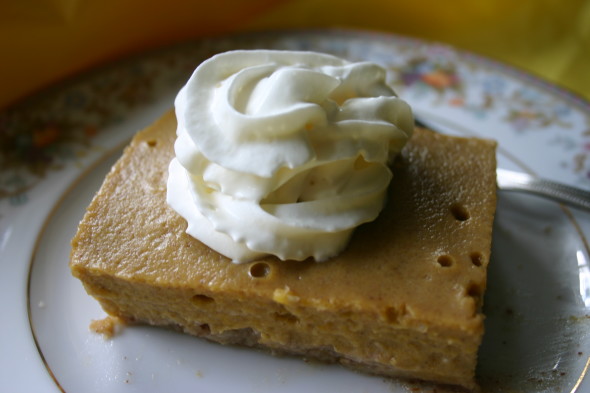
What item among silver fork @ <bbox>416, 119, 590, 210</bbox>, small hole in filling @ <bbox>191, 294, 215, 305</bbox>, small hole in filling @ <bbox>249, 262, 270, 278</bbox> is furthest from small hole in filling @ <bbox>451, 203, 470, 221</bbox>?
small hole in filling @ <bbox>191, 294, 215, 305</bbox>

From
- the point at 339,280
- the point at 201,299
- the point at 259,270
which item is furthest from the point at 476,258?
the point at 201,299

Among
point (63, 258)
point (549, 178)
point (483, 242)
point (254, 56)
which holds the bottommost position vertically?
point (63, 258)

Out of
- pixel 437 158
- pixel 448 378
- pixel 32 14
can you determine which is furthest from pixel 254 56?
pixel 32 14

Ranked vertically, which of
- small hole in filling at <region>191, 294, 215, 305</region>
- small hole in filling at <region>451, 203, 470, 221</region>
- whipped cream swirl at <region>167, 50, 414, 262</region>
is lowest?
small hole in filling at <region>191, 294, 215, 305</region>

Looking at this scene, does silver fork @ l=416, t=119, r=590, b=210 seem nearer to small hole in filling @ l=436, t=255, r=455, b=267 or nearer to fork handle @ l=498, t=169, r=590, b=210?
fork handle @ l=498, t=169, r=590, b=210

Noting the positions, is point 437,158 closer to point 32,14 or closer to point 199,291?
point 199,291

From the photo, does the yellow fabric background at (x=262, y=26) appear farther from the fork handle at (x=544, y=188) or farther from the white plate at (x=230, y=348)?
the fork handle at (x=544, y=188)
